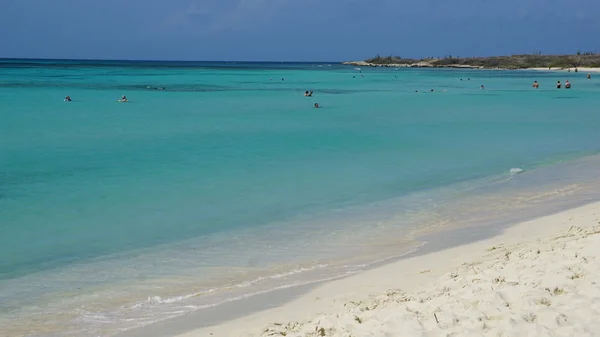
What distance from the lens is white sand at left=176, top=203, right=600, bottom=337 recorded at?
187 inches

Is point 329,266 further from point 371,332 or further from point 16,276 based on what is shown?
point 16,276

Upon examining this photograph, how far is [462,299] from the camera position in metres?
5.32

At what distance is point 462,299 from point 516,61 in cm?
12743

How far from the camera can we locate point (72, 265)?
795cm

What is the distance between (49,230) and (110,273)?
2619mm

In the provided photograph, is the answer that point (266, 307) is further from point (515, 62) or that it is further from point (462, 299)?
point (515, 62)

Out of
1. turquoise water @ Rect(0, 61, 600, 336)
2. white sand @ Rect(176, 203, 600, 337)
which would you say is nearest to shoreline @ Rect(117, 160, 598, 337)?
white sand @ Rect(176, 203, 600, 337)

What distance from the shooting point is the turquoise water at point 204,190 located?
7.23 meters

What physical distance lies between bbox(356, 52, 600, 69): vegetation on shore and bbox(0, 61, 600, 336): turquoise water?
85.7 meters

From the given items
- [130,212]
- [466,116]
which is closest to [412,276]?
[130,212]

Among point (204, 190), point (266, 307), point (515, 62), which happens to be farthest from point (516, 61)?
point (266, 307)

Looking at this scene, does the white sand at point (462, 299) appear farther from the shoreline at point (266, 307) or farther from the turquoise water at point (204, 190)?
the turquoise water at point (204, 190)

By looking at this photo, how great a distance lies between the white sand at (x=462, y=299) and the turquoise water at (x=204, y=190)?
3.26 ft

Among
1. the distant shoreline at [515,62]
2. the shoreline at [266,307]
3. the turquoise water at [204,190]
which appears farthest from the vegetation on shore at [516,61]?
the shoreline at [266,307]
